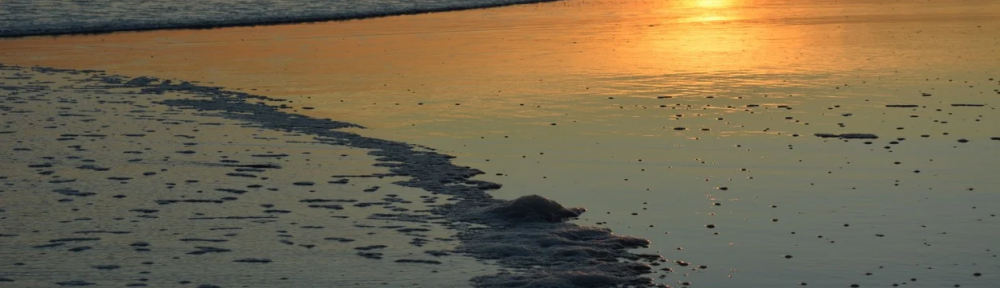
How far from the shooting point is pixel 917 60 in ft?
70.8

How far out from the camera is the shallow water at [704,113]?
1016 cm

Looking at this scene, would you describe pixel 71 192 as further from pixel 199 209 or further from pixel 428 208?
pixel 428 208

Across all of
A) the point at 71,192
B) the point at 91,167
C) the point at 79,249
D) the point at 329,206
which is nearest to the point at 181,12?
the point at 91,167

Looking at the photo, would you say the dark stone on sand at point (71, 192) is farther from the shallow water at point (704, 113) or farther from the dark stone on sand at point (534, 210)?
the dark stone on sand at point (534, 210)

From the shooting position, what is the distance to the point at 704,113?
16234 mm

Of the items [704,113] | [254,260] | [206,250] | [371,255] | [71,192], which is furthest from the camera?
[704,113]

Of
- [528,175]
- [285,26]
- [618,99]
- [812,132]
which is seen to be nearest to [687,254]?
[528,175]

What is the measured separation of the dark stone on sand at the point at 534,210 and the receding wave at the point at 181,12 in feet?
74.6

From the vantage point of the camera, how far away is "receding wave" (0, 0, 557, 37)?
32.7m

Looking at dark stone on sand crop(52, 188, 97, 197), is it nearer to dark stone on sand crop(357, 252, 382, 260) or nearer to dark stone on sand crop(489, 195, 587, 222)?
dark stone on sand crop(357, 252, 382, 260)

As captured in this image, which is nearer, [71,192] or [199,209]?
[199,209]

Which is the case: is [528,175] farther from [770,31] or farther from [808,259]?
[770,31]

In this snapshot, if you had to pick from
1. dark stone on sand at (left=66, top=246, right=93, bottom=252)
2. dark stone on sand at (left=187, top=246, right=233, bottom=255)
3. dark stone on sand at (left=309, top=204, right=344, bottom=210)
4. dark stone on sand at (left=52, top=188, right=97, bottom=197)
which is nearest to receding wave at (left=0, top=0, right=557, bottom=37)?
dark stone on sand at (left=52, top=188, right=97, bottom=197)

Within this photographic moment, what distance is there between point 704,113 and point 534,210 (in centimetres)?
580
